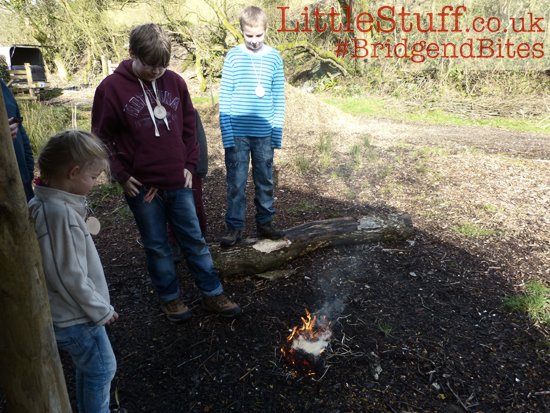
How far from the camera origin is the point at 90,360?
61.6 inches

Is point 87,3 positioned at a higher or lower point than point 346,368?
higher

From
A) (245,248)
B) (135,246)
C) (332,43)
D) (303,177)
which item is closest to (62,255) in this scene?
(245,248)

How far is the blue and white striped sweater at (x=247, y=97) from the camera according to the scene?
10.3ft

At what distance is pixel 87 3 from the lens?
16844 millimetres

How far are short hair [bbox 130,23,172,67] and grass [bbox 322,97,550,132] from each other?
10089 mm

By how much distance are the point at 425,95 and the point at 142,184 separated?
12016 mm

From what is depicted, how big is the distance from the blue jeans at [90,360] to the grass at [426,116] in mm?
10878

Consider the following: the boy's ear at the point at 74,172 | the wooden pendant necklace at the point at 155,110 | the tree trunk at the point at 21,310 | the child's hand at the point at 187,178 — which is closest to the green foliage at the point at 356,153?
the child's hand at the point at 187,178

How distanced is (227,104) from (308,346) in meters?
2.00

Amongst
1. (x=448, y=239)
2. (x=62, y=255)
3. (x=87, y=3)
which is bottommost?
(x=448, y=239)

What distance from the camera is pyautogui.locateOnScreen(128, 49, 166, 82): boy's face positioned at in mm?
2137

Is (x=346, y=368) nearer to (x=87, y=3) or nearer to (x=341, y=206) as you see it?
(x=341, y=206)

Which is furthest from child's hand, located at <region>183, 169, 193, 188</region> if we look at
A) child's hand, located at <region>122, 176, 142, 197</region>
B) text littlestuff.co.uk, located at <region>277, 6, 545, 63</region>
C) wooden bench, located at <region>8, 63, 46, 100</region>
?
wooden bench, located at <region>8, 63, 46, 100</region>

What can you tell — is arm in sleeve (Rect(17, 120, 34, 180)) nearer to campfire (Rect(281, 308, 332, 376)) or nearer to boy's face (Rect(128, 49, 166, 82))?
boy's face (Rect(128, 49, 166, 82))
